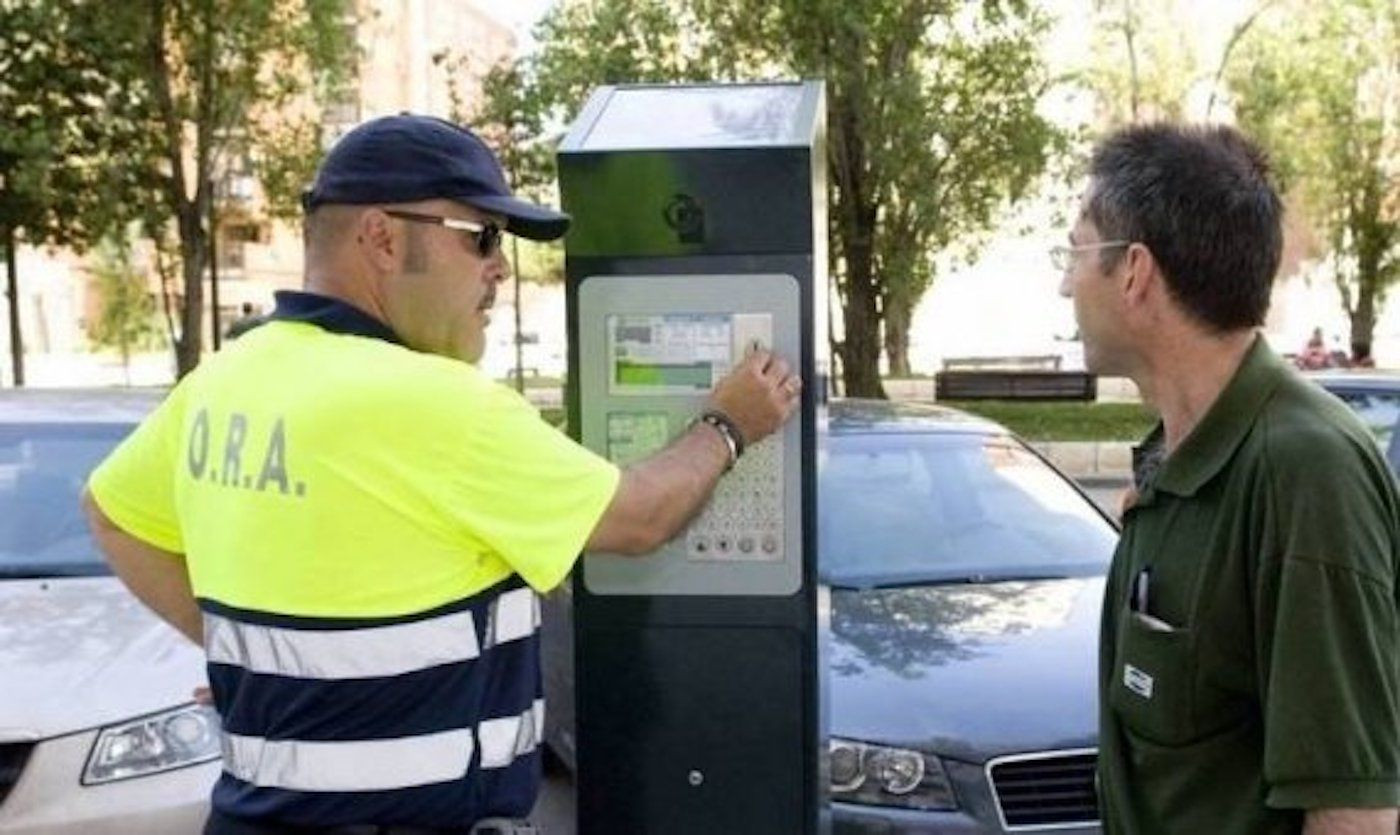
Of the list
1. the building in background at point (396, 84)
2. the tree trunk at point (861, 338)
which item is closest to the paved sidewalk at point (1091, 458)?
the tree trunk at point (861, 338)

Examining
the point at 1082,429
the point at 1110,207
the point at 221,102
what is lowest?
the point at 1082,429

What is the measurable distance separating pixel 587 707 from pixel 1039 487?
2.83 meters

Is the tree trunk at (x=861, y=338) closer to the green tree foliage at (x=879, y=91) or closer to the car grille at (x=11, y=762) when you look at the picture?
the green tree foliage at (x=879, y=91)

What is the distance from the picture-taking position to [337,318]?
1.94m

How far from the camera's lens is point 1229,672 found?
1.69m

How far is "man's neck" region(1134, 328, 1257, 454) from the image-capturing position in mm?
1830

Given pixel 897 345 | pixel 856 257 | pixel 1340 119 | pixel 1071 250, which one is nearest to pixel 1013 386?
pixel 856 257

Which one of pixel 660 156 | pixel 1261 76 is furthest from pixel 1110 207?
pixel 1261 76

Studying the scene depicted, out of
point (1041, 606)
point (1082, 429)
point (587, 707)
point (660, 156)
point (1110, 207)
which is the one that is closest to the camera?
point (1110, 207)

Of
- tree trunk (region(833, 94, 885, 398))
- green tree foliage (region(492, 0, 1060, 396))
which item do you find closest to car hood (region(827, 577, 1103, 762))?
green tree foliage (region(492, 0, 1060, 396))

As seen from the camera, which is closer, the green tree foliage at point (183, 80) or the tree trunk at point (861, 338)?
the green tree foliage at point (183, 80)

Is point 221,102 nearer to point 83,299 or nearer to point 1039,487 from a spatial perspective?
point 1039,487

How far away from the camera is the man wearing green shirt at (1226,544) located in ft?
5.21

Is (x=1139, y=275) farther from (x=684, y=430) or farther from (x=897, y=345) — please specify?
(x=897, y=345)
